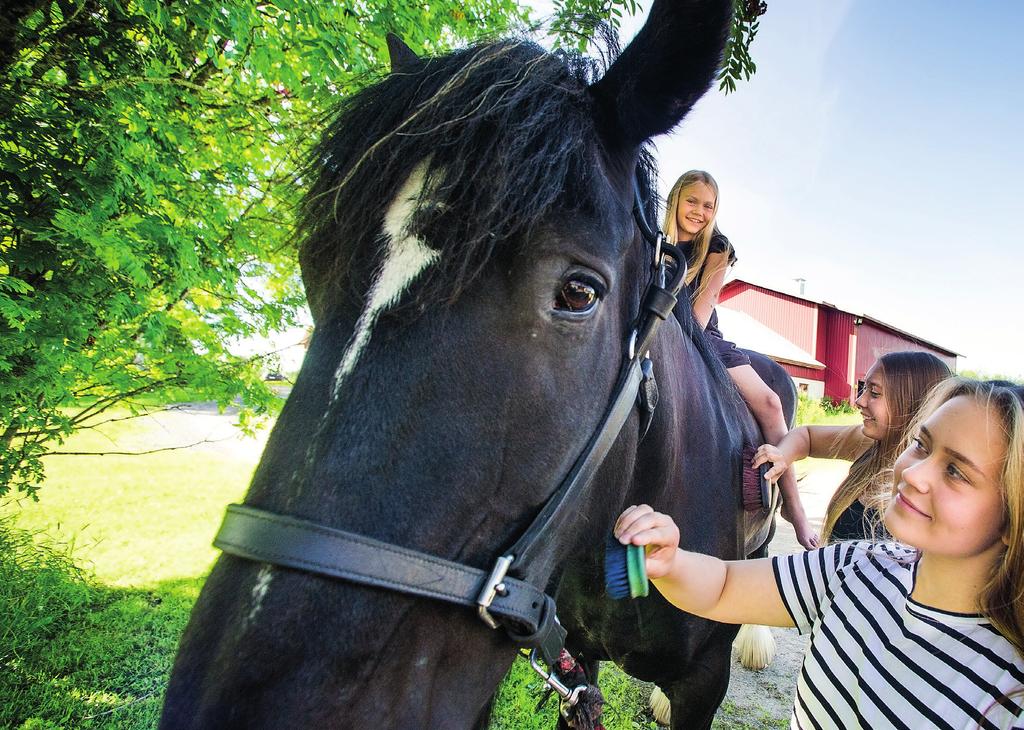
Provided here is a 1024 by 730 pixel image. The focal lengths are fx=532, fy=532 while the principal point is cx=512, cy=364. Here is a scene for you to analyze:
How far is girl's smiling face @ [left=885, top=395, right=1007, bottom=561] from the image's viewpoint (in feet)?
4.45

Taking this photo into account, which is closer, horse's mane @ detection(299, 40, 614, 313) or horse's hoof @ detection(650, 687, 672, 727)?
horse's mane @ detection(299, 40, 614, 313)

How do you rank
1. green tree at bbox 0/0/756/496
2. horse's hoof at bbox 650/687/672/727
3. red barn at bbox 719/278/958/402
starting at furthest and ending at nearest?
red barn at bbox 719/278/958/402 → horse's hoof at bbox 650/687/672/727 → green tree at bbox 0/0/756/496

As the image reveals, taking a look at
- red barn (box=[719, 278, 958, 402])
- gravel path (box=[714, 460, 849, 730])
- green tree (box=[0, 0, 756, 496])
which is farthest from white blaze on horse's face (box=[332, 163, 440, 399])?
red barn (box=[719, 278, 958, 402])

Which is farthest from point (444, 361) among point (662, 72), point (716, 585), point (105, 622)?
point (105, 622)

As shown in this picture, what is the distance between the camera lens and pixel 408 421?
3.42 feet

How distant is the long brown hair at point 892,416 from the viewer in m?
2.88

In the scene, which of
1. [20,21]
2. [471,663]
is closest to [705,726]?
[471,663]

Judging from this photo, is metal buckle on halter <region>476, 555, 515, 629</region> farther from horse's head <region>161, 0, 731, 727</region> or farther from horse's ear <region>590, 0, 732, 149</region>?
horse's ear <region>590, 0, 732, 149</region>

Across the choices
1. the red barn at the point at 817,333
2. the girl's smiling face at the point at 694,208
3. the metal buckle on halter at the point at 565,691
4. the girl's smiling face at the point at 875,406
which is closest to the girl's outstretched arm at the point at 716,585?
the metal buckle on halter at the point at 565,691

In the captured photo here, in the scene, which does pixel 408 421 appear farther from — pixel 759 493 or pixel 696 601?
pixel 759 493

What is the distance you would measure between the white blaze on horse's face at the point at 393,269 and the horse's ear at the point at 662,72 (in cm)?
65

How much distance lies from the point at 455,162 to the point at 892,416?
2.94 meters

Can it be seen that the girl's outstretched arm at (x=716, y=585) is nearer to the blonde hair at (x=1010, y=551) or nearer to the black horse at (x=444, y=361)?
the black horse at (x=444, y=361)

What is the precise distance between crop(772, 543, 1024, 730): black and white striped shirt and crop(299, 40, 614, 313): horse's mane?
1.44 metres
